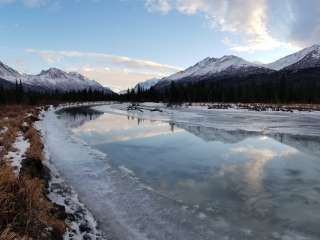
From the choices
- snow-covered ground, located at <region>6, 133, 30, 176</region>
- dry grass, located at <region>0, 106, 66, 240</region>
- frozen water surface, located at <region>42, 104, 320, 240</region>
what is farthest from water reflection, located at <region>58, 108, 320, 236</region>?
snow-covered ground, located at <region>6, 133, 30, 176</region>

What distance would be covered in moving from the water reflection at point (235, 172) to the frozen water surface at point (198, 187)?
0.10ft

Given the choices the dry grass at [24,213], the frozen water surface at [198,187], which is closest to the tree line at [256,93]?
the frozen water surface at [198,187]

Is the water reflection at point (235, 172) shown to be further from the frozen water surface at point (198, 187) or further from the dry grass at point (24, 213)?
the dry grass at point (24, 213)

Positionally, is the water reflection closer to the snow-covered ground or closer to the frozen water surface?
the frozen water surface

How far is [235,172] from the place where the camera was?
47.9ft

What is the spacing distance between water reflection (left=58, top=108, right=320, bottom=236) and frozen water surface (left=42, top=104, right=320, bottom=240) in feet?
0.10

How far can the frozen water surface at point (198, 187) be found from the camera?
8852 mm

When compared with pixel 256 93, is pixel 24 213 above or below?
below

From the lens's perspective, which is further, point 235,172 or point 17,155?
point 17,155

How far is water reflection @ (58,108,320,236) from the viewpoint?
33.7ft

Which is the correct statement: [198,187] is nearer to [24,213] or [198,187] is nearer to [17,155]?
[24,213]

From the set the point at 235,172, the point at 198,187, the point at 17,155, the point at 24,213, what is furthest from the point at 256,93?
the point at 24,213

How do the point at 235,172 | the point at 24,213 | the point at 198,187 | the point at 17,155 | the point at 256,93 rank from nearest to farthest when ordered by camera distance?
the point at 24,213 → the point at 198,187 → the point at 235,172 → the point at 17,155 → the point at 256,93

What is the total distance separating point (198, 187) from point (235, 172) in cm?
279
